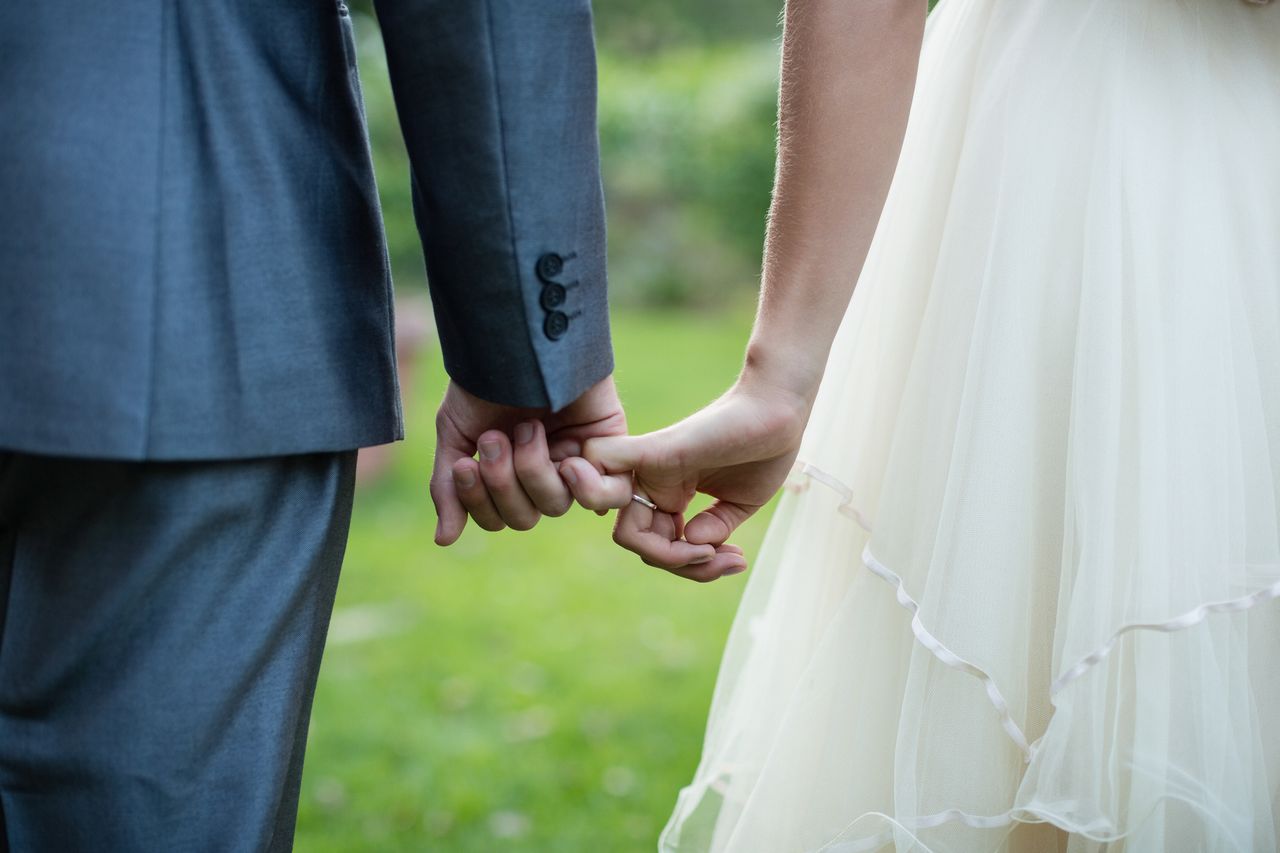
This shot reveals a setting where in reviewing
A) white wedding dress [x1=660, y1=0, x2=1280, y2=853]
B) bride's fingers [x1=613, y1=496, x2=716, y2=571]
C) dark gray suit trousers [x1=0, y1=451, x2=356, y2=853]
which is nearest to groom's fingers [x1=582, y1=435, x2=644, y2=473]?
bride's fingers [x1=613, y1=496, x2=716, y2=571]

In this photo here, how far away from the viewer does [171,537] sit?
1118 mm

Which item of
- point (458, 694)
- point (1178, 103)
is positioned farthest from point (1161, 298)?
point (458, 694)

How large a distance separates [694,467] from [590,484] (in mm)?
131

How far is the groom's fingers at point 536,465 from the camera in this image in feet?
4.69

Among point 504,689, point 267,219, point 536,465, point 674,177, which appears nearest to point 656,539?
point 536,465

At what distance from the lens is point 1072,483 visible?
130 cm

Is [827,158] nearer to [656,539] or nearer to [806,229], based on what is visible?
[806,229]

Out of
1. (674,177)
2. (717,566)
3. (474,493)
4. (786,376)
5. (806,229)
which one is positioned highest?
(806,229)

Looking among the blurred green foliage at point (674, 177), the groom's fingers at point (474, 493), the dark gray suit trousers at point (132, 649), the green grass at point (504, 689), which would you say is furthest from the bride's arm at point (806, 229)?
the blurred green foliage at point (674, 177)

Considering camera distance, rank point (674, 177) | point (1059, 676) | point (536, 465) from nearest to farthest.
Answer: point (1059, 676)
point (536, 465)
point (674, 177)

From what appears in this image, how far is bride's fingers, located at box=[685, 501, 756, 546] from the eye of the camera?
159cm

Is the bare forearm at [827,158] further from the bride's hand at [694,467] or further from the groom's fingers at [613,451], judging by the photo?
the groom's fingers at [613,451]

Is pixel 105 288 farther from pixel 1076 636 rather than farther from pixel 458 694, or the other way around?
pixel 458 694

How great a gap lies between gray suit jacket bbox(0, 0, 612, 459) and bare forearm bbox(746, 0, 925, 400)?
27 centimetres
